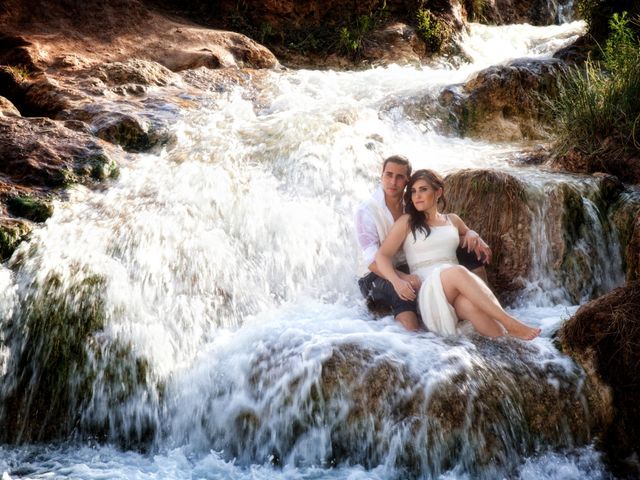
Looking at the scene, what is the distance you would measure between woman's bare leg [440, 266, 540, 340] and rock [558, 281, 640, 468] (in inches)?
9.2

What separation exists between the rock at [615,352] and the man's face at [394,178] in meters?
1.47

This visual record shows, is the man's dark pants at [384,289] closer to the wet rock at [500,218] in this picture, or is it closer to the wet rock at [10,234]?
the wet rock at [500,218]

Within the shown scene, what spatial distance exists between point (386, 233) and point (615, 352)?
5.50ft

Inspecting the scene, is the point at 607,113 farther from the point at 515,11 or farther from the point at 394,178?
the point at 515,11

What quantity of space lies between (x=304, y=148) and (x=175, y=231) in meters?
2.04

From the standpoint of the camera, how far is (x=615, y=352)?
3801 mm

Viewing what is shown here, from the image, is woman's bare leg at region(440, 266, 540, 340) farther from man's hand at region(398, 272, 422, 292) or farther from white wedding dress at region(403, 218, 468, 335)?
man's hand at region(398, 272, 422, 292)

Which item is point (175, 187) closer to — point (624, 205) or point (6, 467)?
point (6, 467)

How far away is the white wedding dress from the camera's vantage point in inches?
164

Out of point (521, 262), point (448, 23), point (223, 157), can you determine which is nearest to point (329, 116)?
point (223, 157)

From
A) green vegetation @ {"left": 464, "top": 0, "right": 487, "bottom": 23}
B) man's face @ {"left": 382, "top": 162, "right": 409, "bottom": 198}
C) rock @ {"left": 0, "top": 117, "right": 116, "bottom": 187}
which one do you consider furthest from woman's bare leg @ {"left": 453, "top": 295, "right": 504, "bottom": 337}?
green vegetation @ {"left": 464, "top": 0, "right": 487, "bottom": 23}

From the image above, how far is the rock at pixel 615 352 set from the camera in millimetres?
3648

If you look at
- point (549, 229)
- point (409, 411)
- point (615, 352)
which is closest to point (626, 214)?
point (549, 229)

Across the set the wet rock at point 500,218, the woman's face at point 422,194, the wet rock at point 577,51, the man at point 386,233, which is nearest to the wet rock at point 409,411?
the man at point 386,233
